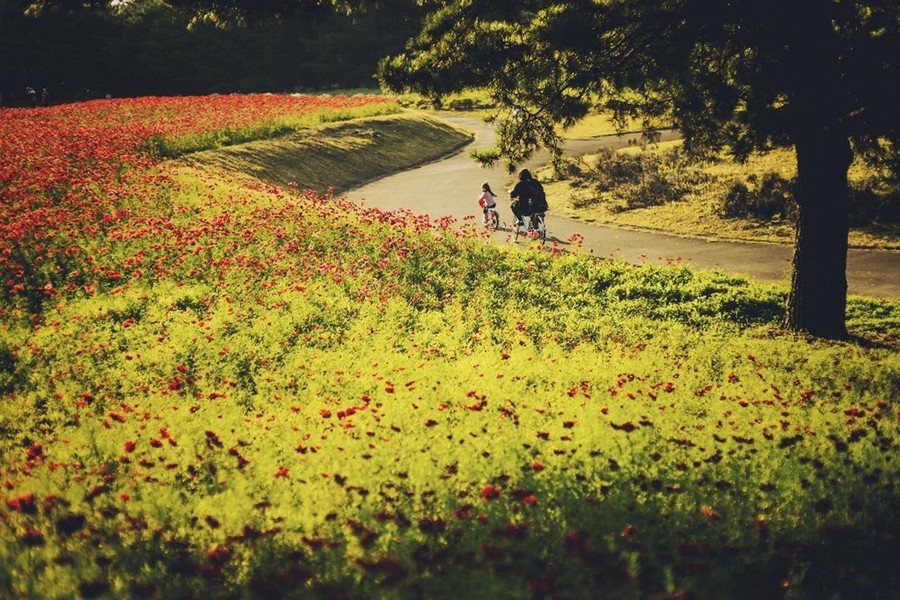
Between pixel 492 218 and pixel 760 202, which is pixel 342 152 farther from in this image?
pixel 760 202

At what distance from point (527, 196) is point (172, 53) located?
57.7 meters

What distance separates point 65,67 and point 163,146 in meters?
39.4

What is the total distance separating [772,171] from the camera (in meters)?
22.4

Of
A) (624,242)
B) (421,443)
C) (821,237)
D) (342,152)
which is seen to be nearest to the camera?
(421,443)

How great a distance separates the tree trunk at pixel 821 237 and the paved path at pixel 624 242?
360 cm

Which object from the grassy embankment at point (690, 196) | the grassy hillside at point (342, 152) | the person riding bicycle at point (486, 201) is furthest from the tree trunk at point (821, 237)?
the grassy hillside at point (342, 152)

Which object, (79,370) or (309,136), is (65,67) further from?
(79,370)

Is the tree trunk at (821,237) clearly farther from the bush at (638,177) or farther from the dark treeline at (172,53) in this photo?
the dark treeline at (172,53)

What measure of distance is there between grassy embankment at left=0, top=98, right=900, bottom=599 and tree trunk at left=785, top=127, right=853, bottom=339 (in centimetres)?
58

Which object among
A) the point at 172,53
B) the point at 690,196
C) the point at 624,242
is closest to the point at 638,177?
the point at 690,196

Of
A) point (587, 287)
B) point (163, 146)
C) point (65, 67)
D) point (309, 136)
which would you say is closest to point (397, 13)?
point (65, 67)

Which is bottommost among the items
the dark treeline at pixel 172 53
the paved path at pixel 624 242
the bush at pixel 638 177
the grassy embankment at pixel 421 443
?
the grassy embankment at pixel 421 443

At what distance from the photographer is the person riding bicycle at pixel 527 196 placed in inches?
656

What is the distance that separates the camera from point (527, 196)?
1681 cm
